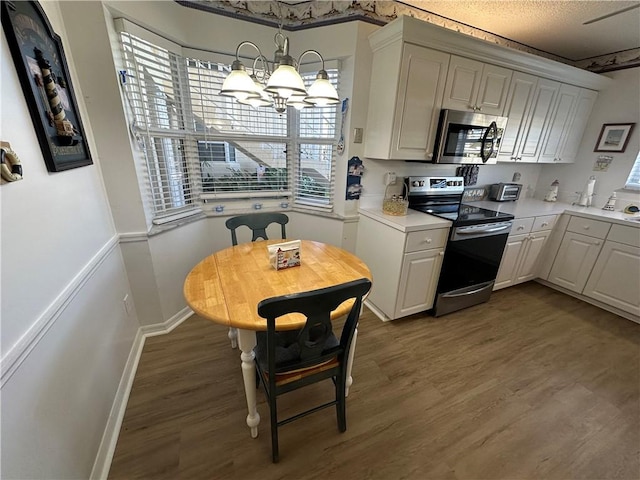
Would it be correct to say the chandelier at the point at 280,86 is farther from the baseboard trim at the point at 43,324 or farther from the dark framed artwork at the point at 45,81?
the baseboard trim at the point at 43,324

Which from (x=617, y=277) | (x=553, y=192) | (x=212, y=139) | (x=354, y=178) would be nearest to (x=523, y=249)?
(x=617, y=277)

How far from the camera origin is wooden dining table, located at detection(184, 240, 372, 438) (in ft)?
3.68

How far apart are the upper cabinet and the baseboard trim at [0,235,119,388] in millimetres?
2075

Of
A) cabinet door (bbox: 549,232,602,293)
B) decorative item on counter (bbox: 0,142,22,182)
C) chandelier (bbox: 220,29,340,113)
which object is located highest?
chandelier (bbox: 220,29,340,113)

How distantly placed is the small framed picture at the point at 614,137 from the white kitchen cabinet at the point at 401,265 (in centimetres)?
246

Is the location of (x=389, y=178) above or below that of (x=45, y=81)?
below

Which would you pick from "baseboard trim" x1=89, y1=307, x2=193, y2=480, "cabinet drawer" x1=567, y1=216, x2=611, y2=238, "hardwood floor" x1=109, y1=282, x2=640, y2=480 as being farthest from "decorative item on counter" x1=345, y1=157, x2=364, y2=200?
"cabinet drawer" x1=567, y1=216, x2=611, y2=238

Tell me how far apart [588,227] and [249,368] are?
3443 mm

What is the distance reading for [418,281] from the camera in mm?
2201

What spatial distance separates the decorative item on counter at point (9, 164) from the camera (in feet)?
2.67

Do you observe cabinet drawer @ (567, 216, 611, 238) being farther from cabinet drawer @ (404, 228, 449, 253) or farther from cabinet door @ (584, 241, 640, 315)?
cabinet drawer @ (404, 228, 449, 253)

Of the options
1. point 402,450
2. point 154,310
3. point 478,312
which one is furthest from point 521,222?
point 154,310

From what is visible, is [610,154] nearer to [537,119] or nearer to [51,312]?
[537,119]

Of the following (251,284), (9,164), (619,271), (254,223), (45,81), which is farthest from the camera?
(619,271)
